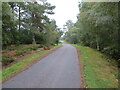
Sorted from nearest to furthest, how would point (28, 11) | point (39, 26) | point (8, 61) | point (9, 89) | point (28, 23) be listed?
point (9, 89) < point (8, 61) < point (28, 11) < point (28, 23) < point (39, 26)

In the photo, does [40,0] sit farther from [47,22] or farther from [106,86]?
[106,86]

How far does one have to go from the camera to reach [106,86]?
4.38 metres

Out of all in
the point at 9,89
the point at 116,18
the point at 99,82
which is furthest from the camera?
the point at 116,18

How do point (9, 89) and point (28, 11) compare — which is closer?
point (9, 89)

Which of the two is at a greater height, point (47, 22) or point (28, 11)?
point (28, 11)

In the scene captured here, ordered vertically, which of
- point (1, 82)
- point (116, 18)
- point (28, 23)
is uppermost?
point (28, 23)

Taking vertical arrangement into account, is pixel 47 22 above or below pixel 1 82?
above

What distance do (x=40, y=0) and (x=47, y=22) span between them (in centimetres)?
428

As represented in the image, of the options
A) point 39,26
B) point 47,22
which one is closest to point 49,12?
point 47,22

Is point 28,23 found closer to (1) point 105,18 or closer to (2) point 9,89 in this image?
(1) point 105,18

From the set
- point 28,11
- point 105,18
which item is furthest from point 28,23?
point 105,18

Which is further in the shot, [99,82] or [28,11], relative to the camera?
[28,11]

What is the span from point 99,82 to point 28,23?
686 inches

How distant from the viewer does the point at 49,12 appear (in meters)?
22.3
